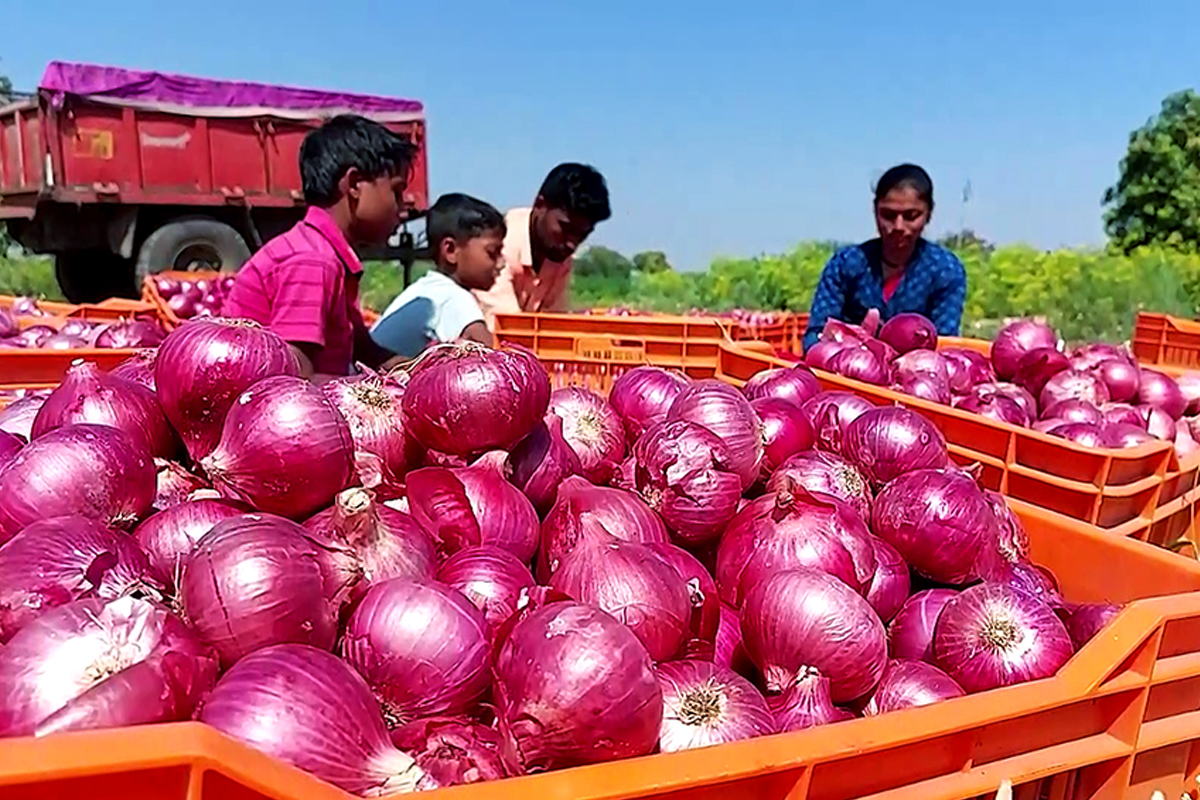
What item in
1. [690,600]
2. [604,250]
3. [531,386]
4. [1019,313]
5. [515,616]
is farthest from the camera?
[604,250]

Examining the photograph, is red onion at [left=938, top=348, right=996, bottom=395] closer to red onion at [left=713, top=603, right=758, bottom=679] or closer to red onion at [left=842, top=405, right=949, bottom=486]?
red onion at [left=842, top=405, right=949, bottom=486]

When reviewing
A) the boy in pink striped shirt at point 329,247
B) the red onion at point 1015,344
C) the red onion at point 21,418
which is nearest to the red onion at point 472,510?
the red onion at point 21,418

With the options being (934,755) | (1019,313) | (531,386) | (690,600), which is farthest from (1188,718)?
(1019,313)

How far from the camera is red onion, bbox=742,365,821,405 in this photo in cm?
221

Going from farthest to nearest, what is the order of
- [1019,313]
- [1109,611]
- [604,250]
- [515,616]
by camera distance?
[604,250]
[1019,313]
[1109,611]
[515,616]

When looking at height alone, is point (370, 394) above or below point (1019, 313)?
above

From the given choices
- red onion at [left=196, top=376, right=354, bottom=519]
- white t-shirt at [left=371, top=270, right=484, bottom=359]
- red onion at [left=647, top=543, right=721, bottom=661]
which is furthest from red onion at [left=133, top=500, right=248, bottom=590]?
white t-shirt at [left=371, top=270, right=484, bottom=359]

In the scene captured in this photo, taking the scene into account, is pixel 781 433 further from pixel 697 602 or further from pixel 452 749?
pixel 452 749

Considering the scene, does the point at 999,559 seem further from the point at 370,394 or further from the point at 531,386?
the point at 370,394

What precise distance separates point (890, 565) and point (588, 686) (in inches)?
28.4

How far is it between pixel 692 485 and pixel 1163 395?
7.93ft

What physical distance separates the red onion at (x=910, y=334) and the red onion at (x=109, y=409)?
2.47m

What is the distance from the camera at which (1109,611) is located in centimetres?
141

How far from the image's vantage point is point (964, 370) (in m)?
3.14
